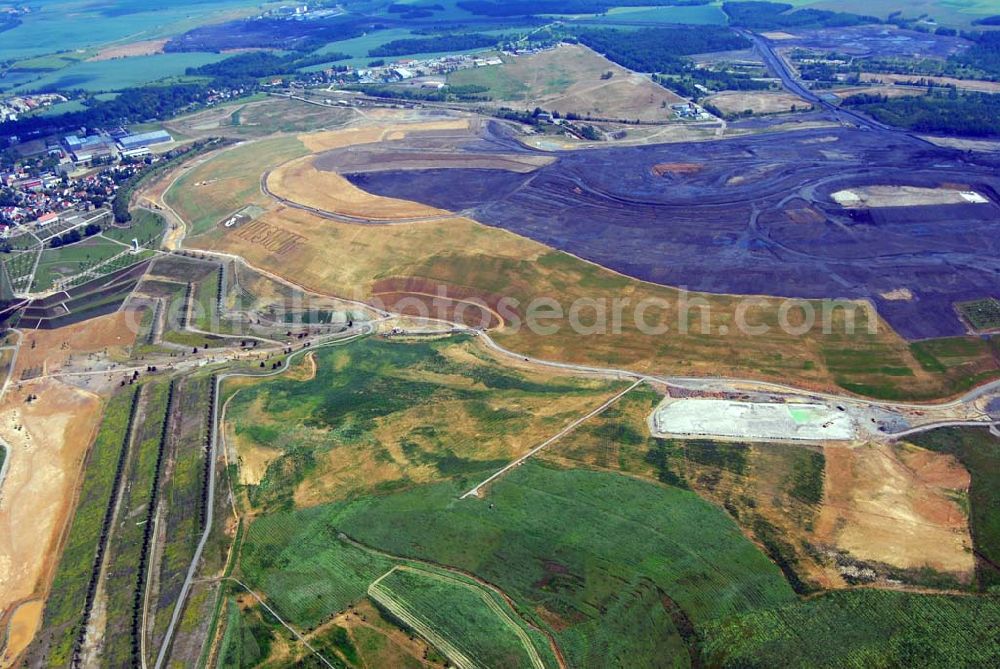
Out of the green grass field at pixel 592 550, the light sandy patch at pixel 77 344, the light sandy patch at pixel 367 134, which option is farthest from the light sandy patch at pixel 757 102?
the light sandy patch at pixel 77 344

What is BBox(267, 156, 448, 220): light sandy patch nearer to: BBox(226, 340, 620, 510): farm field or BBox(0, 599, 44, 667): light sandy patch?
BBox(226, 340, 620, 510): farm field

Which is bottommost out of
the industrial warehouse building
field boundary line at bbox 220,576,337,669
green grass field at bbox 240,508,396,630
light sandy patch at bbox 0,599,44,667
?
light sandy patch at bbox 0,599,44,667

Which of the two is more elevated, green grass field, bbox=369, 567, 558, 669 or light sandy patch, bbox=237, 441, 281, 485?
light sandy patch, bbox=237, 441, 281, 485

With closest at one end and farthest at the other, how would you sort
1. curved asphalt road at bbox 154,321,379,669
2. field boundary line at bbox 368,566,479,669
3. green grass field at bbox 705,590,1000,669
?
green grass field at bbox 705,590,1000,669 → field boundary line at bbox 368,566,479,669 → curved asphalt road at bbox 154,321,379,669

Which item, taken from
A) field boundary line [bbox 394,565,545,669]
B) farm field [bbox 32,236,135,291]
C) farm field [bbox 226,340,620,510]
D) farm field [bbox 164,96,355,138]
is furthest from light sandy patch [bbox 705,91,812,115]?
field boundary line [bbox 394,565,545,669]

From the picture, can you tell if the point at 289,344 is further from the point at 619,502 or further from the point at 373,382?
the point at 619,502

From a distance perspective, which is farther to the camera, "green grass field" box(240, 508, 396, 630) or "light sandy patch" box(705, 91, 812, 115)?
"light sandy patch" box(705, 91, 812, 115)
